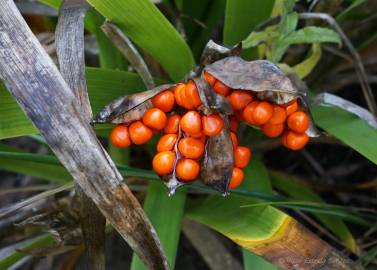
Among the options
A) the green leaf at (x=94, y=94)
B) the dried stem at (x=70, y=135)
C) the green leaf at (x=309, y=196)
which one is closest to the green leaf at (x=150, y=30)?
the green leaf at (x=94, y=94)

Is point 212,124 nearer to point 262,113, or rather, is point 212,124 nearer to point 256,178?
point 262,113

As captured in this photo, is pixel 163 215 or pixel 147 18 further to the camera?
pixel 163 215

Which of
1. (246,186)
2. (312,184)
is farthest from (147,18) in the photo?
(312,184)

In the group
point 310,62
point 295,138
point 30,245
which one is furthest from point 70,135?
point 310,62

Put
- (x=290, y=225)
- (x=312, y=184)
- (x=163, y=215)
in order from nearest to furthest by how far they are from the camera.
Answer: (x=290, y=225) < (x=163, y=215) < (x=312, y=184)

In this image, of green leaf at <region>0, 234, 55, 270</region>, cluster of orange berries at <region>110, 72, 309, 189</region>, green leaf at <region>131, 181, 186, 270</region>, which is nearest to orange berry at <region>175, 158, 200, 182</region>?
cluster of orange berries at <region>110, 72, 309, 189</region>

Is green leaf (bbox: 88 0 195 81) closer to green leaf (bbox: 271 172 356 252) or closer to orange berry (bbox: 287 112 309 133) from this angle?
orange berry (bbox: 287 112 309 133)

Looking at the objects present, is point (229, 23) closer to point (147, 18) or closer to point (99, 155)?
point (147, 18)
